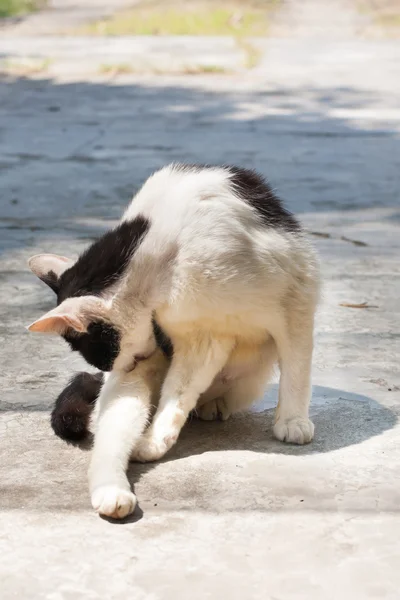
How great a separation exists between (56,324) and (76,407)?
0.33 meters

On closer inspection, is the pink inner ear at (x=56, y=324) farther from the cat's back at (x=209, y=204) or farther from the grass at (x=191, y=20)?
the grass at (x=191, y=20)

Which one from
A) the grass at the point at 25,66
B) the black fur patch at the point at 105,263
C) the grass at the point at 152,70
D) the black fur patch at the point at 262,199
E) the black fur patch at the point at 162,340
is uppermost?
the black fur patch at the point at 262,199

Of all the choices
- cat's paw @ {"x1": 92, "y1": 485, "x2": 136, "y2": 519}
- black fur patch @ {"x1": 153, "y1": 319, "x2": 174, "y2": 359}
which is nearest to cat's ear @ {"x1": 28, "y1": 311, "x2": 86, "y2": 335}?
black fur patch @ {"x1": 153, "y1": 319, "x2": 174, "y2": 359}

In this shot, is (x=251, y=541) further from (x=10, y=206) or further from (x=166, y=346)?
(x=10, y=206)

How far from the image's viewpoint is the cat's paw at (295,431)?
2836 mm

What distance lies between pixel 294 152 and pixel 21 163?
195 cm

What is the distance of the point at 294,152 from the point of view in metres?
7.57

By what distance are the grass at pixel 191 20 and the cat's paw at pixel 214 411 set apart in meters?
12.5

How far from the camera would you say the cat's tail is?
2898 millimetres

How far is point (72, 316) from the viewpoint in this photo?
8.89 ft

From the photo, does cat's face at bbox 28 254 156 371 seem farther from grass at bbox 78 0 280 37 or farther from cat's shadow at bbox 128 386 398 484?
grass at bbox 78 0 280 37

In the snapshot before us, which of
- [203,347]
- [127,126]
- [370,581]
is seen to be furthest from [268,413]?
[127,126]

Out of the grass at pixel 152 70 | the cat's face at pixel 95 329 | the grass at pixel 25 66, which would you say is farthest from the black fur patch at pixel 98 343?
the grass at pixel 25 66

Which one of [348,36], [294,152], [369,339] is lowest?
[348,36]
